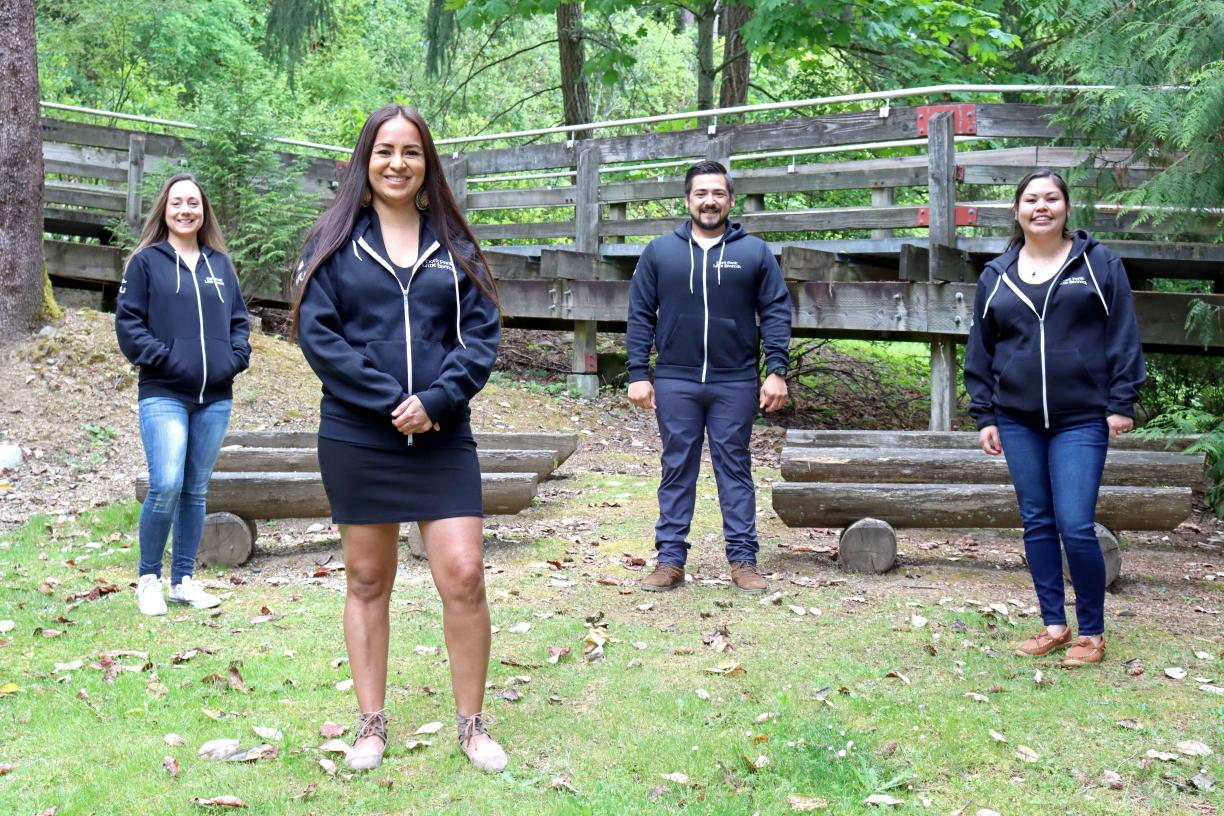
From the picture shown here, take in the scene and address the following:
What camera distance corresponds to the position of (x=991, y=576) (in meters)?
6.80

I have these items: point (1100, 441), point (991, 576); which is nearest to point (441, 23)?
point (991, 576)

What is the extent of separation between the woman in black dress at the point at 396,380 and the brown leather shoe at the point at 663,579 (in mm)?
2388

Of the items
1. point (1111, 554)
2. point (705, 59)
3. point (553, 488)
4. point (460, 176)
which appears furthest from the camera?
point (705, 59)

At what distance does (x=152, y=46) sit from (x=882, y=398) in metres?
19.0

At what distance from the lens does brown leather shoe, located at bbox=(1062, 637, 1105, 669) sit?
5180mm

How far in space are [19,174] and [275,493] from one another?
19.7 feet

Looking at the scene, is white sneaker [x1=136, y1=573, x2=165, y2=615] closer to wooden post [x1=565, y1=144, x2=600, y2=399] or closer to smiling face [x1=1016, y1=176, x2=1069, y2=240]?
smiling face [x1=1016, y1=176, x2=1069, y2=240]

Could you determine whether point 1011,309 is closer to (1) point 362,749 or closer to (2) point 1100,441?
(2) point 1100,441

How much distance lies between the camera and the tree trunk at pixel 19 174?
1118cm

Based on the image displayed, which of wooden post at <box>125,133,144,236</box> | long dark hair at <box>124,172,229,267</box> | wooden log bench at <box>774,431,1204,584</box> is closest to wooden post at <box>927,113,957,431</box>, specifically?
wooden log bench at <box>774,431,1204,584</box>

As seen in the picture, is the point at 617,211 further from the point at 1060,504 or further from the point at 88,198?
the point at 1060,504

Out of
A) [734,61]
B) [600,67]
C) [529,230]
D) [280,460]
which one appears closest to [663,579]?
[280,460]

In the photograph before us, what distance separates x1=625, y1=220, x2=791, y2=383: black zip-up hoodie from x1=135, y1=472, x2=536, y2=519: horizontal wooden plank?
4.57 feet

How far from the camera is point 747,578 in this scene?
21.0 feet
